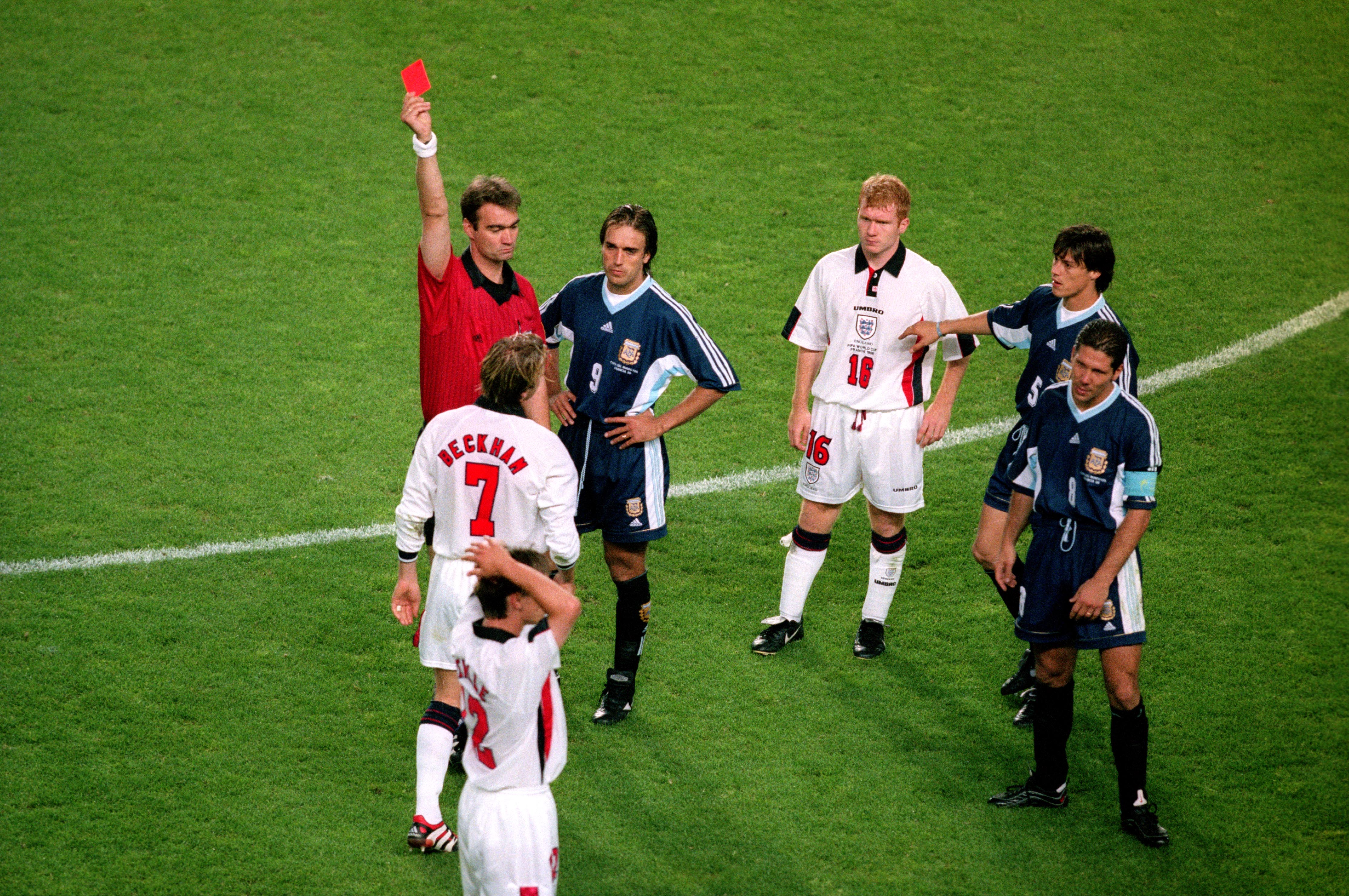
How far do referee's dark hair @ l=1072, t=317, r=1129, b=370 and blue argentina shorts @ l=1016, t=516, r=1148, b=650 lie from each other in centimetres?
66

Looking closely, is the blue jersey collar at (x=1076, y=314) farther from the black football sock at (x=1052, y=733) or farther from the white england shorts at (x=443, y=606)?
the white england shorts at (x=443, y=606)

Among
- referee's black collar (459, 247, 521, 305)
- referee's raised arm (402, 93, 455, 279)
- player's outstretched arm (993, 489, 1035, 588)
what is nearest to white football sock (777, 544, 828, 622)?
player's outstretched arm (993, 489, 1035, 588)

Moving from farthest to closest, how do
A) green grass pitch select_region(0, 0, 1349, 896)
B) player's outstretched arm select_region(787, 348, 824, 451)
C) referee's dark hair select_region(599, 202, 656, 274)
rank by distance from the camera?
1. player's outstretched arm select_region(787, 348, 824, 451)
2. referee's dark hair select_region(599, 202, 656, 274)
3. green grass pitch select_region(0, 0, 1349, 896)

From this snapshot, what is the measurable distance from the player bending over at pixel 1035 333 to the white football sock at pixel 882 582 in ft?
1.56

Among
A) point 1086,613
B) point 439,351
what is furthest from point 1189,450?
point 439,351

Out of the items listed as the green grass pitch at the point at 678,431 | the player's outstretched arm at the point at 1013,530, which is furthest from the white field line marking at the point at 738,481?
the player's outstretched arm at the point at 1013,530

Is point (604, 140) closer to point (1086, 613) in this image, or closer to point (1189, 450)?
point (1189, 450)

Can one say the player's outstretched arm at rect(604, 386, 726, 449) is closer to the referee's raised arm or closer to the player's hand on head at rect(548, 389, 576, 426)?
the player's hand on head at rect(548, 389, 576, 426)

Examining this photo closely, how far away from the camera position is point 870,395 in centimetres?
603

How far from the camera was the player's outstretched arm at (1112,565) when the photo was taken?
15.3ft

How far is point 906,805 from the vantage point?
16.9 feet

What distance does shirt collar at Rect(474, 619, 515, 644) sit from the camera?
364 cm

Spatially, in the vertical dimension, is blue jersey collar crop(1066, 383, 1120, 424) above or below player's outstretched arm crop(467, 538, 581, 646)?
above

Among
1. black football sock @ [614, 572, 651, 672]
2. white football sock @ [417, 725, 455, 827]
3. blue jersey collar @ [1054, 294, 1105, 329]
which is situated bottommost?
white football sock @ [417, 725, 455, 827]
